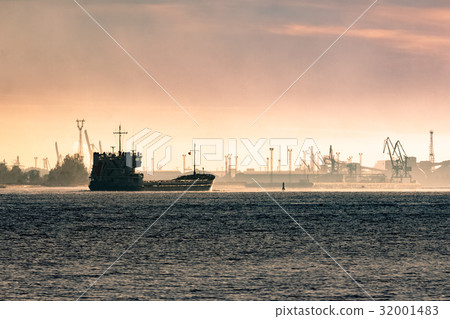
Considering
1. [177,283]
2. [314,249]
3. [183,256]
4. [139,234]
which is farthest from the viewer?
[139,234]

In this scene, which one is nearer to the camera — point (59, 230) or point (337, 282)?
point (337, 282)

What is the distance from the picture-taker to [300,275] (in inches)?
1309

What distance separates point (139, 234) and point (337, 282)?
3518cm

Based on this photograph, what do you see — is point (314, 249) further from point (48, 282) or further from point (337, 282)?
point (48, 282)

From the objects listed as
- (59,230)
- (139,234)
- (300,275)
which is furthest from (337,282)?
(59,230)

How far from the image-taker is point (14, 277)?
32562 mm
